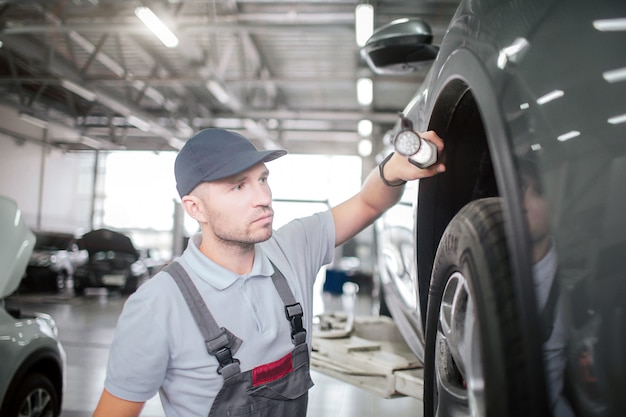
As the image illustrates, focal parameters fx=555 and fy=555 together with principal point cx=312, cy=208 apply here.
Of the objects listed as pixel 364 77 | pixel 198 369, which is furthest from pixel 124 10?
pixel 198 369

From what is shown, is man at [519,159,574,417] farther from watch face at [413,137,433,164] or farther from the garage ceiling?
the garage ceiling

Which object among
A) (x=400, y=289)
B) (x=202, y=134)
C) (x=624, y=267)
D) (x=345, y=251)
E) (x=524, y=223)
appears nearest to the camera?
(x=624, y=267)

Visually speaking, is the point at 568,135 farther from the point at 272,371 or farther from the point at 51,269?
the point at 51,269

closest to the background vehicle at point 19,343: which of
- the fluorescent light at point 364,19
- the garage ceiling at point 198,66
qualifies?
the fluorescent light at point 364,19

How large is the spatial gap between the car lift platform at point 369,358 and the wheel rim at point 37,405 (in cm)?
A: 145

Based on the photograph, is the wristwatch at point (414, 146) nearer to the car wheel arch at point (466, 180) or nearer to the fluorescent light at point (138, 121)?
the car wheel arch at point (466, 180)

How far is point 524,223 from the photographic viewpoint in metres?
0.89

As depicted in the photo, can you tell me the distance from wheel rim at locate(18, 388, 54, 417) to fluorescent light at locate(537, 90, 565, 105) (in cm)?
280

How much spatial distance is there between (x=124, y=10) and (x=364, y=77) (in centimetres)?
444

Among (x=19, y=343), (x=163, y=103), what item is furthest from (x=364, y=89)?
(x=19, y=343)

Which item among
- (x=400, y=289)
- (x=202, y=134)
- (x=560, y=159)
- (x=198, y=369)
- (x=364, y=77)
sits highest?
(x=364, y=77)

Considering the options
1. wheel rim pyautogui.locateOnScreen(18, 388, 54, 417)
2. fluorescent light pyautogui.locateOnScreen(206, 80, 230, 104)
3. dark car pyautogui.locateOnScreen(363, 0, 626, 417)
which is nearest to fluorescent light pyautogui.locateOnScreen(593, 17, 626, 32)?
dark car pyautogui.locateOnScreen(363, 0, 626, 417)

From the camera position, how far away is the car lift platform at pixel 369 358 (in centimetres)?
233

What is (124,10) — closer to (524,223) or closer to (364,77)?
(364,77)
